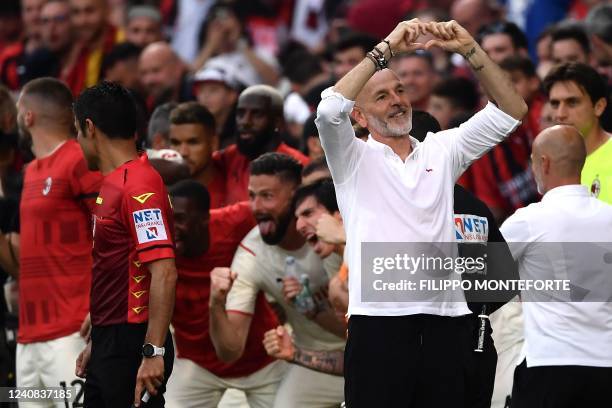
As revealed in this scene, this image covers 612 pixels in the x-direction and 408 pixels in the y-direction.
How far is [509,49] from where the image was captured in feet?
40.5

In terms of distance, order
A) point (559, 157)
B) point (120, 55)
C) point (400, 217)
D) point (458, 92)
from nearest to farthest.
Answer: point (400, 217)
point (559, 157)
point (458, 92)
point (120, 55)

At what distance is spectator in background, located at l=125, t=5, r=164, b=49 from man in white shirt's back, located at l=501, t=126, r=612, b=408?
7.88m

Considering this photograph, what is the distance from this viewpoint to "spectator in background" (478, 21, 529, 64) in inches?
486

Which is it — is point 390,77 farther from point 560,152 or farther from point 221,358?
point 221,358

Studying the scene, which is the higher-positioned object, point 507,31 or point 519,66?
point 507,31

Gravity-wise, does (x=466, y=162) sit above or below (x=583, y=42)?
below

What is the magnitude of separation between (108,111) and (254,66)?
22.4ft

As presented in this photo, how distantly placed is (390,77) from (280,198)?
7.59 ft

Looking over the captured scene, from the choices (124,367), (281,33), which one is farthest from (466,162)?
(281,33)

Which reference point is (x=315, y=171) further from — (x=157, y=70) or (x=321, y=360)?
(x=157, y=70)

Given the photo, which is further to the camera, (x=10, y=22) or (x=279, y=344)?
(x=10, y=22)

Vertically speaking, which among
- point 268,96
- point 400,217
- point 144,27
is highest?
point 144,27

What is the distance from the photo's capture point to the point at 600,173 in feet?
28.7

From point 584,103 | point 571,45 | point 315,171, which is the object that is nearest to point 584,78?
point 584,103
